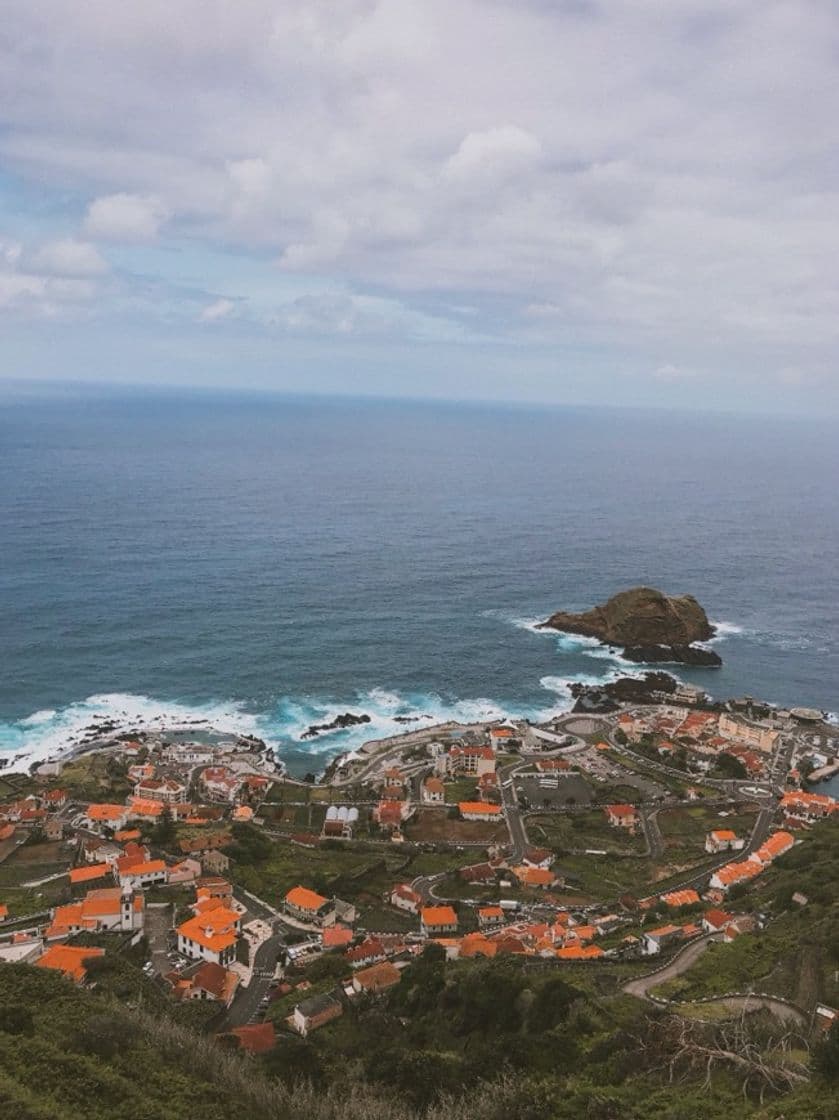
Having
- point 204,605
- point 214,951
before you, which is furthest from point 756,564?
point 214,951

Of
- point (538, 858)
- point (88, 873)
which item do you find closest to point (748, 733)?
point (538, 858)

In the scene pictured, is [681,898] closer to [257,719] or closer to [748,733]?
[748,733]

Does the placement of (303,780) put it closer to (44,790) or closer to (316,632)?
(44,790)


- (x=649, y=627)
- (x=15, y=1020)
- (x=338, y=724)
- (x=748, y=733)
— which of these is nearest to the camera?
(x=15, y=1020)

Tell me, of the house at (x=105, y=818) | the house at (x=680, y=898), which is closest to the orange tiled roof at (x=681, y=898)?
the house at (x=680, y=898)

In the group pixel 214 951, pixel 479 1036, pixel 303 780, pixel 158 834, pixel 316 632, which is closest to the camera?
pixel 479 1036

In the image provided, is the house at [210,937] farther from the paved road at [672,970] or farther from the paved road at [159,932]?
the paved road at [672,970]
